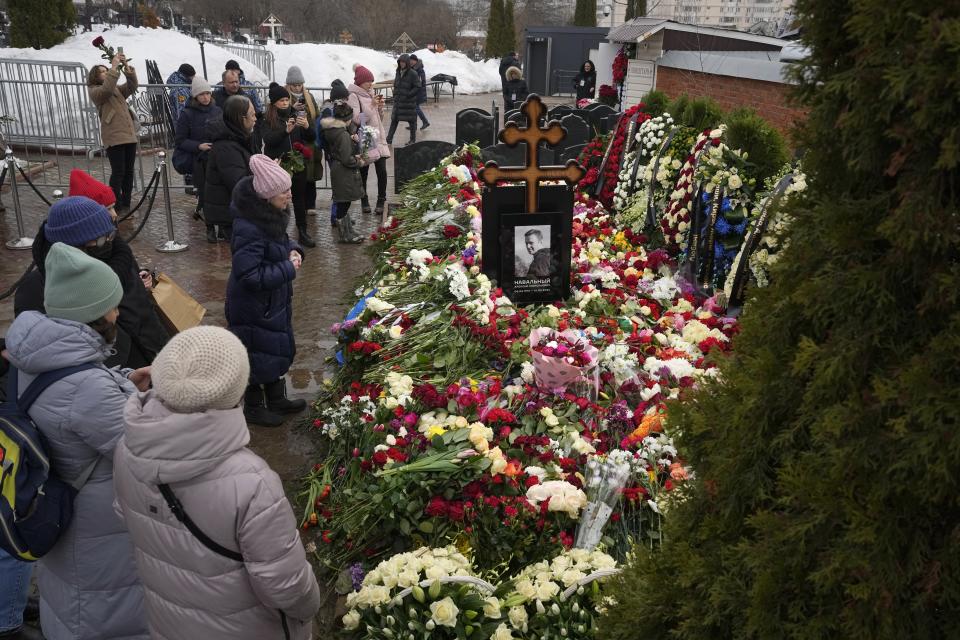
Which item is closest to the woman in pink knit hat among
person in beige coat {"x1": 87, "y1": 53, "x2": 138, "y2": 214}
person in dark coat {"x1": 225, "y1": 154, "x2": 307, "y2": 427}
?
person in beige coat {"x1": 87, "y1": 53, "x2": 138, "y2": 214}

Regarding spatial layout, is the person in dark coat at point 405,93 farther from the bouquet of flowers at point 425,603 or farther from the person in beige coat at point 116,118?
the bouquet of flowers at point 425,603

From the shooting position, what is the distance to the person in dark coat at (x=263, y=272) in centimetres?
455

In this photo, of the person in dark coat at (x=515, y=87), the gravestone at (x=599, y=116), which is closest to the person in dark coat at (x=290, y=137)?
the gravestone at (x=599, y=116)

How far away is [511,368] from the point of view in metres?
4.54

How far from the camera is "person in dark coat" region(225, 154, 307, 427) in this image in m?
4.55

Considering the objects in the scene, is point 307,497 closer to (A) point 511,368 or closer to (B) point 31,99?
(A) point 511,368

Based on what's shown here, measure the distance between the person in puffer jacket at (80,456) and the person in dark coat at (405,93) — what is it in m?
13.4

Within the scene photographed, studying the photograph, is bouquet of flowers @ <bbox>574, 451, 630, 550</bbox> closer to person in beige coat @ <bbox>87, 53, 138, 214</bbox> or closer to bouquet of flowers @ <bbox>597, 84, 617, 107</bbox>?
person in beige coat @ <bbox>87, 53, 138, 214</bbox>

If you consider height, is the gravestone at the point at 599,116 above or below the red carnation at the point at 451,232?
→ above

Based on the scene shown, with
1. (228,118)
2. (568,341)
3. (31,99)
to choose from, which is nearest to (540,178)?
(568,341)

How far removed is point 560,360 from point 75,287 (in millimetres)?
2194

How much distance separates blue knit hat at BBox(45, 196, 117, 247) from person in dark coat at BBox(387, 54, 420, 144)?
40.2ft

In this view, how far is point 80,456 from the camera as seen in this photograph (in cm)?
254

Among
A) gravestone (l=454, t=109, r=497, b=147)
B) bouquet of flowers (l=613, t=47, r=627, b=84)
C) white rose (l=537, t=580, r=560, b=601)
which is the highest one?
bouquet of flowers (l=613, t=47, r=627, b=84)
